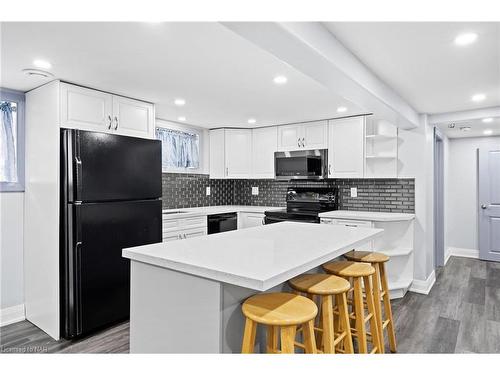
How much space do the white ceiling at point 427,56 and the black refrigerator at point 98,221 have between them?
6.68ft

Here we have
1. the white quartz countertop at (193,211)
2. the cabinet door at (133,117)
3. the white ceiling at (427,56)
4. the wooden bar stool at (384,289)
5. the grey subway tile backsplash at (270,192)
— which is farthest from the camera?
the grey subway tile backsplash at (270,192)

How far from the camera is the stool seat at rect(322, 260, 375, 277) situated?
2057mm

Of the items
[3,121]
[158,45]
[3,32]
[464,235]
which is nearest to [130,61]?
[158,45]

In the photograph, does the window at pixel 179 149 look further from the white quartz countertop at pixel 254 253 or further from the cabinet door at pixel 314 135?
the white quartz countertop at pixel 254 253

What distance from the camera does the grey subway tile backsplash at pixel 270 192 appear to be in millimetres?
4172

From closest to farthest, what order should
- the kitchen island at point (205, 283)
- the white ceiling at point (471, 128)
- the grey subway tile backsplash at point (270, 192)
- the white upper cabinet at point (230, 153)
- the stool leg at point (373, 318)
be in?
the kitchen island at point (205, 283) → the stool leg at point (373, 318) → the white ceiling at point (471, 128) → the grey subway tile backsplash at point (270, 192) → the white upper cabinet at point (230, 153)

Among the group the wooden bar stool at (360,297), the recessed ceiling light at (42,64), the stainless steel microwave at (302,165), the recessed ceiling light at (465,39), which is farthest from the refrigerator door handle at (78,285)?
the recessed ceiling light at (465,39)

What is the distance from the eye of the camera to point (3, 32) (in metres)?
1.85

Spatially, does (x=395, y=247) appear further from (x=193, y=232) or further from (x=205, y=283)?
(x=205, y=283)

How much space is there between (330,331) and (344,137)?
118 inches

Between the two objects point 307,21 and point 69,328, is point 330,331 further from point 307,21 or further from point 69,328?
point 69,328

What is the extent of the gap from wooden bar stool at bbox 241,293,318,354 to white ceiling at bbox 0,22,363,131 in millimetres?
1434

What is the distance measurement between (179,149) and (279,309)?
361cm

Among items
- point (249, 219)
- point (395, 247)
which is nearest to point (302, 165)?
point (249, 219)
